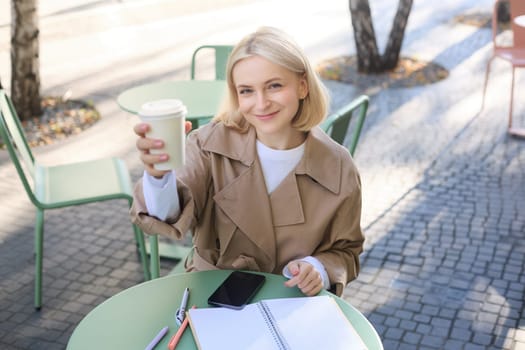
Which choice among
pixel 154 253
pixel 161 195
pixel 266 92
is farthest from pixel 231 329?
pixel 154 253

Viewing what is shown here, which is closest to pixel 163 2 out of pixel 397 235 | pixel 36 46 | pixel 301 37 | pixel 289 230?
pixel 301 37

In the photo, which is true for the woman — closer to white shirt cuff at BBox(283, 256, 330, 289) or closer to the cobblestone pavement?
white shirt cuff at BBox(283, 256, 330, 289)

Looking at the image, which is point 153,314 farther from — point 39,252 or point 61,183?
point 61,183

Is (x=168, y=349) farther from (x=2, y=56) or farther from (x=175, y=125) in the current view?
(x=2, y=56)

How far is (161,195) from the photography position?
6.52 feet

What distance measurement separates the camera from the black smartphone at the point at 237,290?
200 cm

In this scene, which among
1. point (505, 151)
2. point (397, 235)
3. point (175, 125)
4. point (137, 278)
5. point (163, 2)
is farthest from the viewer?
point (163, 2)

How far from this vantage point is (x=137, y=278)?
14.0ft

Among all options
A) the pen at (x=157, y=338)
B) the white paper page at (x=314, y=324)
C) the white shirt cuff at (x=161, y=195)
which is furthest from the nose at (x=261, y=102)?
the pen at (x=157, y=338)

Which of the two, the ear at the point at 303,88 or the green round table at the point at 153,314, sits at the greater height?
the ear at the point at 303,88

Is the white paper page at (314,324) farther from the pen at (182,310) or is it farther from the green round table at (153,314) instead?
the pen at (182,310)

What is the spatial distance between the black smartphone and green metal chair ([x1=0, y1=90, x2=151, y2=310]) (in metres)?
1.88

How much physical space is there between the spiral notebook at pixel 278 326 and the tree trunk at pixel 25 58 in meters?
5.58

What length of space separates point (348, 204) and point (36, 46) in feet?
18.0
